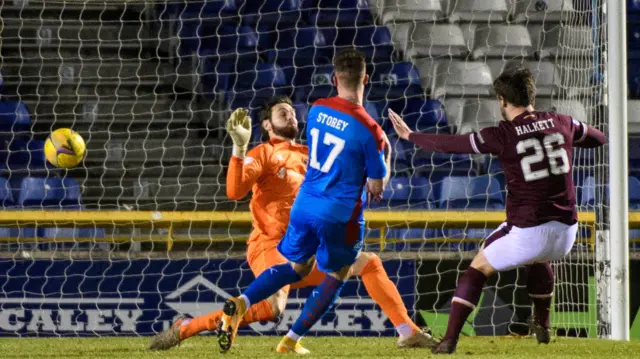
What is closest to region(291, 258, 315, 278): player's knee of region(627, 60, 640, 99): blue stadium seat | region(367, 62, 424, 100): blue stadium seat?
region(367, 62, 424, 100): blue stadium seat

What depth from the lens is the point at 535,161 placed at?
19.3 feet

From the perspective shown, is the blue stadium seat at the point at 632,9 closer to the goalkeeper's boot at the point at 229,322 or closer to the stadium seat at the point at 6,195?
the stadium seat at the point at 6,195

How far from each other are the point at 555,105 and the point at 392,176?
5.33 ft

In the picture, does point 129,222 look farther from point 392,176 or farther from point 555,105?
point 555,105

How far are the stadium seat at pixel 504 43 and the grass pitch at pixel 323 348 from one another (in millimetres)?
4224

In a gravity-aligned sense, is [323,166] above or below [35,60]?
below

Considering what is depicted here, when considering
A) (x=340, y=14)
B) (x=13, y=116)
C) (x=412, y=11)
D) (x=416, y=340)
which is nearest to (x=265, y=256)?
(x=416, y=340)

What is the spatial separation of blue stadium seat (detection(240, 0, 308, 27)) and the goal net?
2 cm

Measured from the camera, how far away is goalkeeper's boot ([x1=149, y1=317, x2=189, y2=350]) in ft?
20.8

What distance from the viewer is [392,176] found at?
34.3 feet

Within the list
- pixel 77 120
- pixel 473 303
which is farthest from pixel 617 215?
pixel 77 120

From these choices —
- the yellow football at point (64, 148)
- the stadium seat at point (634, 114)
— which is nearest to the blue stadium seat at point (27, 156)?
the yellow football at point (64, 148)

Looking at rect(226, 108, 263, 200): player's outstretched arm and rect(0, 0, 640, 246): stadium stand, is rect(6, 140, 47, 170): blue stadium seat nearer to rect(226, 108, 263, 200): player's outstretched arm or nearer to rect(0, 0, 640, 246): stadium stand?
rect(0, 0, 640, 246): stadium stand

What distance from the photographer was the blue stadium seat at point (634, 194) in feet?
33.0
